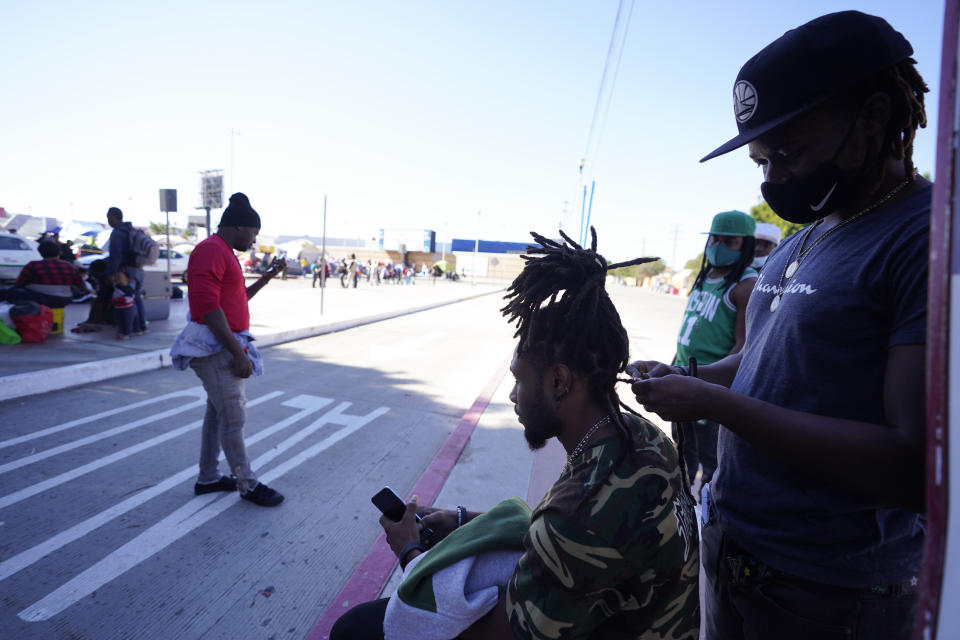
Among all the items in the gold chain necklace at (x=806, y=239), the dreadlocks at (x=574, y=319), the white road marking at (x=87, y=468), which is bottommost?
the white road marking at (x=87, y=468)

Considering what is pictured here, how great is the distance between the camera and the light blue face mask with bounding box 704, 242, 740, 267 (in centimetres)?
321

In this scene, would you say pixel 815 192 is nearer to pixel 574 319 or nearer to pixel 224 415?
pixel 574 319

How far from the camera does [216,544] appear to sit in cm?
306

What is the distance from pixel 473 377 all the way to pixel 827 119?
6.94 m

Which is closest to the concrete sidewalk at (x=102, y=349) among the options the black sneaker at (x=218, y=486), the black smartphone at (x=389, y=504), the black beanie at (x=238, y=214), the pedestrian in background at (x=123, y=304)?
the pedestrian in background at (x=123, y=304)

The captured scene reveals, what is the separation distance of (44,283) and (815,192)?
10089 mm

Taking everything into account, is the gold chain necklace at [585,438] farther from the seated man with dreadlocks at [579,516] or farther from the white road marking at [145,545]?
the white road marking at [145,545]

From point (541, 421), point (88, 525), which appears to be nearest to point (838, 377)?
point (541, 421)

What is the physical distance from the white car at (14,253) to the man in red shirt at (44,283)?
898 cm

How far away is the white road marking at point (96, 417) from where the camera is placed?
4.25 meters

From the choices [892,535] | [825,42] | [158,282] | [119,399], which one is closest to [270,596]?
[892,535]

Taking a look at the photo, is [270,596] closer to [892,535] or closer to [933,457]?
[892,535]

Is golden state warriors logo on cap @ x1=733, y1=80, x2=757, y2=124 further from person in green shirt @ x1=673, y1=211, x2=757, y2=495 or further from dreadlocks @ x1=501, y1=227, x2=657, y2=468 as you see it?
person in green shirt @ x1=673, y1=211, x2=757, y2=495

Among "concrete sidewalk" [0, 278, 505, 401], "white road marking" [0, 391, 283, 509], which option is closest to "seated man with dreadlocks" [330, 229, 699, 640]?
"white road marking" [0, 391, 283, 509]
